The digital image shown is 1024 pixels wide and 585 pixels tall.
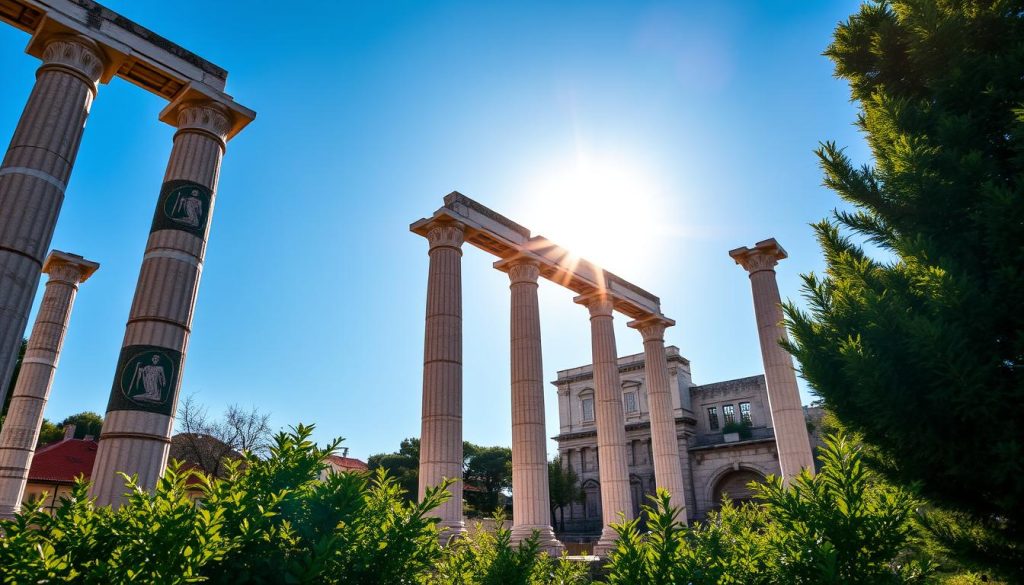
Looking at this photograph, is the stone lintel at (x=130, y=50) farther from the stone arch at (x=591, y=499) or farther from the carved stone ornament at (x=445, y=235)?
the stone arch at (x=591, y=499)

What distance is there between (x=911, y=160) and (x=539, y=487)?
53.6 feet

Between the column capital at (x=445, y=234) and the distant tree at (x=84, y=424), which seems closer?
the column capital at (x=445, y=234)

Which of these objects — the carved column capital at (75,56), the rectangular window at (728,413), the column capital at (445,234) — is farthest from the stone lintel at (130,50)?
the rectangular window at (728,413)

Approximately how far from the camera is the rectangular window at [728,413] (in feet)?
157

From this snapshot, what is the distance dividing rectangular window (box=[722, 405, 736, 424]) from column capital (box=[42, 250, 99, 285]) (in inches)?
1749

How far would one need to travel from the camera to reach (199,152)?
562 inches

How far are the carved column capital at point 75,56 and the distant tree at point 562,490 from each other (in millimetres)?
39021

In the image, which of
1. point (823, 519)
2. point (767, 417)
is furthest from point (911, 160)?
point (767, 417)

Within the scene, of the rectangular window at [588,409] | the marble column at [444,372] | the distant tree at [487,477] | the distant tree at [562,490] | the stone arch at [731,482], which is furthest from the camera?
the distant tree at [487,477]

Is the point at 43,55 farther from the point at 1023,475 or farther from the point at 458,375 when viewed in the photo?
the point at 1023,475

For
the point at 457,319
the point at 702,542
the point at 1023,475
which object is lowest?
the point at 702,542

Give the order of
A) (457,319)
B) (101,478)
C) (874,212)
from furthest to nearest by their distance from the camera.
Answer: (457,319), (101,478), (874,212)

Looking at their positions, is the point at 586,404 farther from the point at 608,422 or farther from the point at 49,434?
the point at 49,434

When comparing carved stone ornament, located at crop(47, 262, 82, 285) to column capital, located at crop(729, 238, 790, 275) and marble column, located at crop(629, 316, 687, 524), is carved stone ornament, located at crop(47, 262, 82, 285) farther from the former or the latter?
column capital, located at crop(729, 238, 790, 275)
